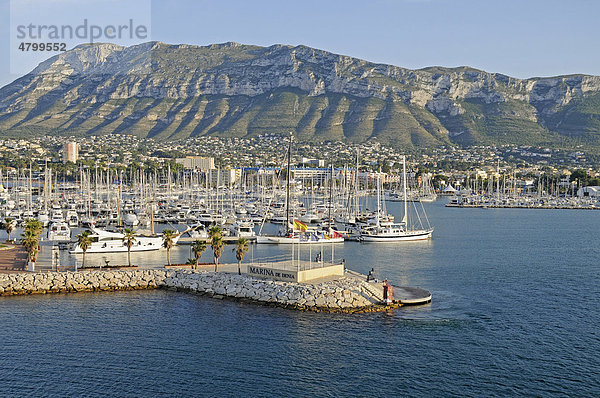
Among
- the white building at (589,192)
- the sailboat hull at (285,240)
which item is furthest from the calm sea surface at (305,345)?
the white building at (589,192)

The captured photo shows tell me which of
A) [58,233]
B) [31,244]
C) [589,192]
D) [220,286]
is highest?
[589,192]

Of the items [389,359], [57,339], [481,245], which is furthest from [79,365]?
[481,245]

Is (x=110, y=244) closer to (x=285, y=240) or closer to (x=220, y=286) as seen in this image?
(x=285, y=240)

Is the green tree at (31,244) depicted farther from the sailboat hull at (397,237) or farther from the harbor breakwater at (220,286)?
the sailboat hull at (397,237)

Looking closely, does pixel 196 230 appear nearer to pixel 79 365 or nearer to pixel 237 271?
pixel 237 271

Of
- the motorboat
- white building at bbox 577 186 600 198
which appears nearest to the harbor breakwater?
the motorboat

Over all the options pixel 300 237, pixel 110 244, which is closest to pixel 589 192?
pixel 300 237
